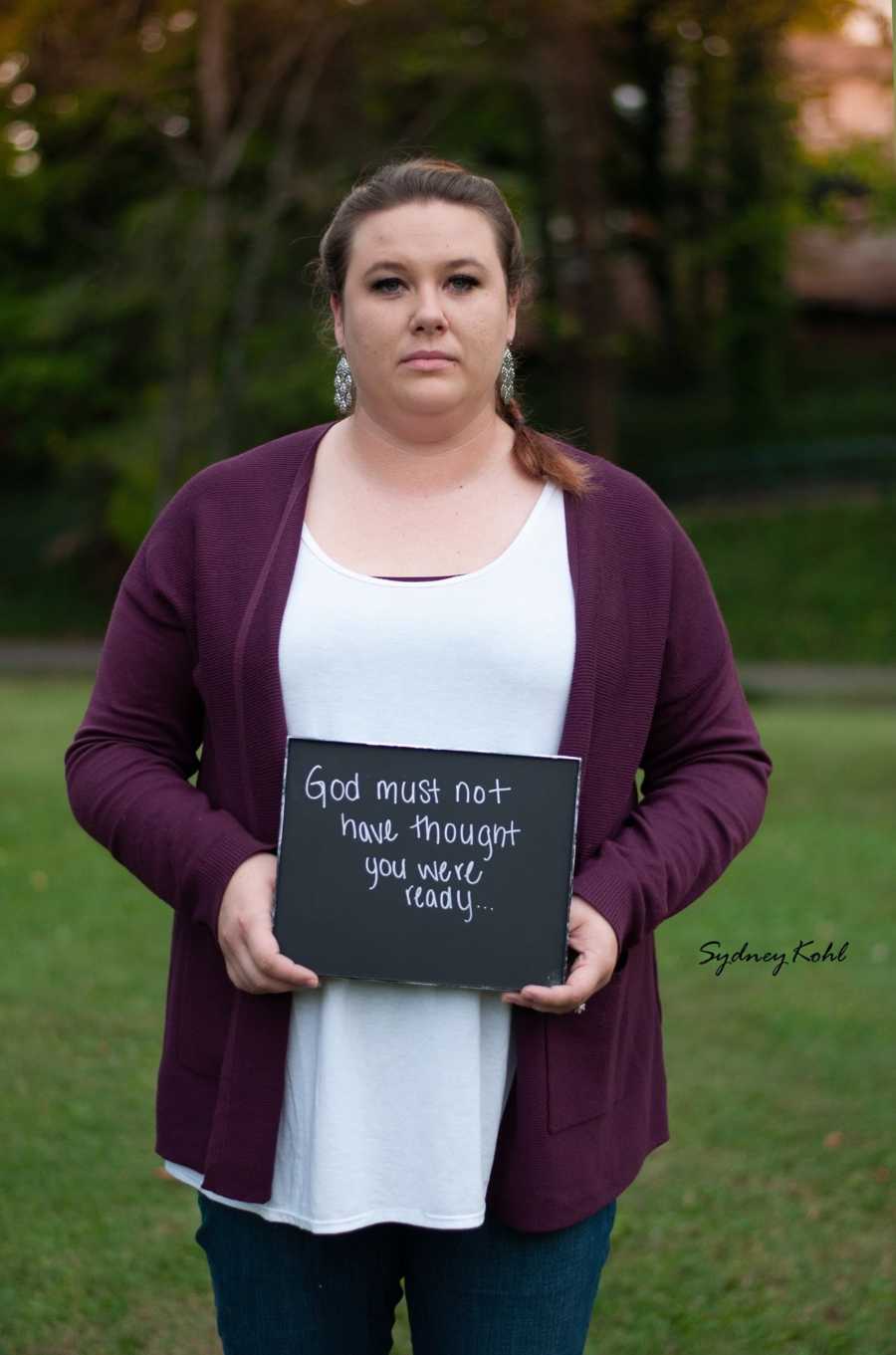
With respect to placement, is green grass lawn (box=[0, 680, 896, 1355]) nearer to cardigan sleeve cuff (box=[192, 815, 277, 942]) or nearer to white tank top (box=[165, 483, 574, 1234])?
white tank top (box=[165, 483, 574, 1234])

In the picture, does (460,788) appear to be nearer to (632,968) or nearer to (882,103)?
(632,968)

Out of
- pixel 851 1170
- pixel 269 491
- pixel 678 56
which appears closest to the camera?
pixel 269 491

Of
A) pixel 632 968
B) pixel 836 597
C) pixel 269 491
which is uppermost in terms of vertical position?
pixel 269 491

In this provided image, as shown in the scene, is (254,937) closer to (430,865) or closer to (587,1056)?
(430,865)

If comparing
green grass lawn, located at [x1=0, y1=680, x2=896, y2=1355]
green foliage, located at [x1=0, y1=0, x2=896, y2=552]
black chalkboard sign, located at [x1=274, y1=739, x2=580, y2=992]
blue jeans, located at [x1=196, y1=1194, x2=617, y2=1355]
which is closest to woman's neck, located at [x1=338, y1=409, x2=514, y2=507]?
black chalkboard sign, located at [x1=274, y1=739, x2=580, y2=992]

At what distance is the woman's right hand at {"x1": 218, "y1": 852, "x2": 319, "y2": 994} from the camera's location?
6.68 ft

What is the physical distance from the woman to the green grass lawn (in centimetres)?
163

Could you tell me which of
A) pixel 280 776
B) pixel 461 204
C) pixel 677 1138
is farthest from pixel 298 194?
pixel 280 776

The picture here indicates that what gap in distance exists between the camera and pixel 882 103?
105ft

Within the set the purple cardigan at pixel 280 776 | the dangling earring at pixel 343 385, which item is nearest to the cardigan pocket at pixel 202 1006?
the purple cardigan at pixel 280 776

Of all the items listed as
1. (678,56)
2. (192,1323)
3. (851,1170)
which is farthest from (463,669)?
(678,56)

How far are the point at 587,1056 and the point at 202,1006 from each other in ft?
1.72

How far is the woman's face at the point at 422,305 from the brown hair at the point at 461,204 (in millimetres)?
16

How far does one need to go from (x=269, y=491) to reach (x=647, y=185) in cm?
3071
